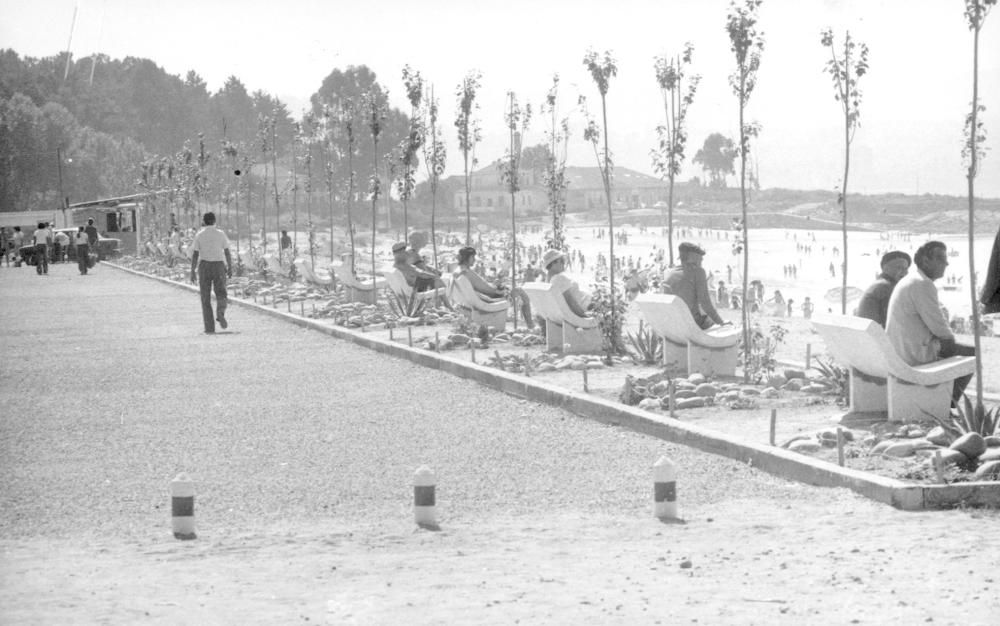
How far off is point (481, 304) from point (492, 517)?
1389cm

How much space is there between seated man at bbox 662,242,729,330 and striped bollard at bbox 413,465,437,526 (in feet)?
26.8

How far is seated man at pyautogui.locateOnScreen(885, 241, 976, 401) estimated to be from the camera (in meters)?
11.7

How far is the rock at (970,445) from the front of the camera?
31.5ft

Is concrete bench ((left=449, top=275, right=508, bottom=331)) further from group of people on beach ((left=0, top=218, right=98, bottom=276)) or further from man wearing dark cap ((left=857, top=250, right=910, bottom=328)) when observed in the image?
group of people on beach ((left=0, top=218, right=98, bottom=276))

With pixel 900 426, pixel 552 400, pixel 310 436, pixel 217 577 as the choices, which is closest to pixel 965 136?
pixel 900 426

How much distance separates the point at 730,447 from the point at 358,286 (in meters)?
22.2

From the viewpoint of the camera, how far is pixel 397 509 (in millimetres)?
9219

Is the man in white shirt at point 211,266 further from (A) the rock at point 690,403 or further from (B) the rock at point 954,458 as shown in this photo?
(B) the rock at point 954,458

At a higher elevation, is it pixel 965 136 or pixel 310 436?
pixel 965 136

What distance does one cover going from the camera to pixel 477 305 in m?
22.7

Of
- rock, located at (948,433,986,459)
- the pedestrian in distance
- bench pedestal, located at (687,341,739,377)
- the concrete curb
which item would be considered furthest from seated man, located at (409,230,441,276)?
the pedestrian in distance

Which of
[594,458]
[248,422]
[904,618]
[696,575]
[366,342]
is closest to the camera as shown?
[904,618]

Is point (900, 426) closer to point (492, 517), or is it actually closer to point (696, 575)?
point (492, 517)

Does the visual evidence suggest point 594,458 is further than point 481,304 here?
No
